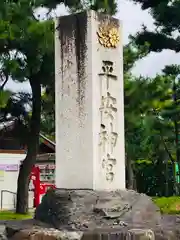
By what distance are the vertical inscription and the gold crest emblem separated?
223 millimetres

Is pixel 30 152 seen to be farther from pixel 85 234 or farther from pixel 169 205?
pixel 85 234

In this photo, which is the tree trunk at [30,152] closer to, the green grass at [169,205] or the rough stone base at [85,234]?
the green grass at [169,205]

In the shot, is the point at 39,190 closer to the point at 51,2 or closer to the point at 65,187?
the point at 51,2

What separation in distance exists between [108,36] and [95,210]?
6.61ft

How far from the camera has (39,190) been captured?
56.0 ft

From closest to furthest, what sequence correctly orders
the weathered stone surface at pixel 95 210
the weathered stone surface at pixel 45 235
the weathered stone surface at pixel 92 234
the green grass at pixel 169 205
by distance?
the weathered stone surface at pixel 92 234 < the weathered stone surface at pixel 45 235 < the weathered stone surface at pixel 95 210 < the green grass at pixel 169 205

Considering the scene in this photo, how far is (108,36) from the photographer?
5980 mm

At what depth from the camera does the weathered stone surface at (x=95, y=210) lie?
17.4 feet

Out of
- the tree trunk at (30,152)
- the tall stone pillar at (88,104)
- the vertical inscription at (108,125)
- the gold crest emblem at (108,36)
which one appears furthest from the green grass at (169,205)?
the gold crest emblem at (108,36)

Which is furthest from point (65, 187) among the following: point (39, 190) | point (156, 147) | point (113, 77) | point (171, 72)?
point (156, 147)

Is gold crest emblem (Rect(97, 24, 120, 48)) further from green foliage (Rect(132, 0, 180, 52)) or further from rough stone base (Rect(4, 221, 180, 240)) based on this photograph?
green foliage (Rect(132, 0, 180, 52))

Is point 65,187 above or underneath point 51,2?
underneath

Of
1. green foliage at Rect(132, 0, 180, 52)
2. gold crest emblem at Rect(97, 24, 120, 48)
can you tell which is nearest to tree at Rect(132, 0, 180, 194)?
green foliage at Rect(132, 0, 180, 52)

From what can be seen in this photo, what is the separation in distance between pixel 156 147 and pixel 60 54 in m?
14.8
